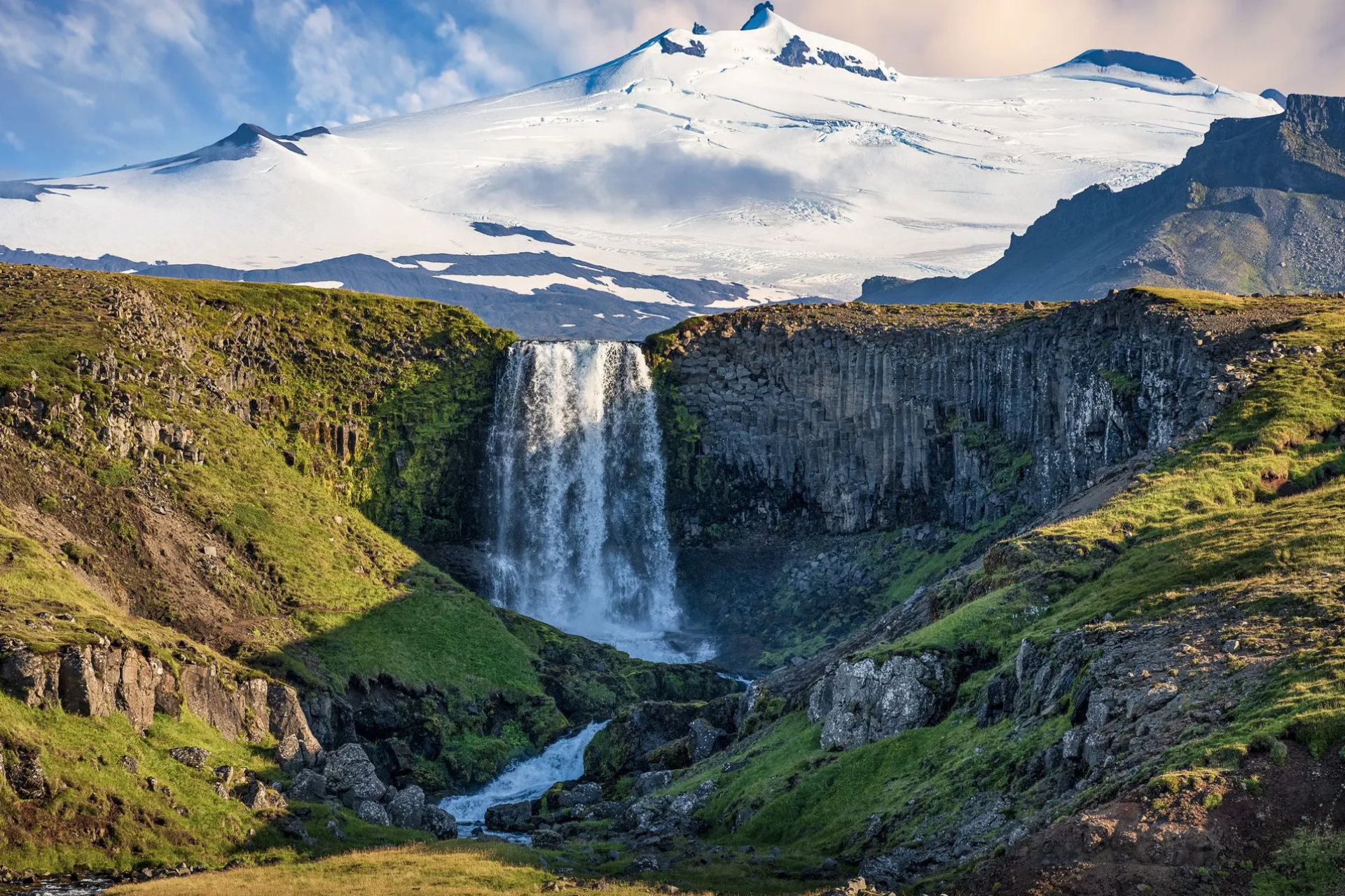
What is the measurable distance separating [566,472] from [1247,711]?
86.5 metres

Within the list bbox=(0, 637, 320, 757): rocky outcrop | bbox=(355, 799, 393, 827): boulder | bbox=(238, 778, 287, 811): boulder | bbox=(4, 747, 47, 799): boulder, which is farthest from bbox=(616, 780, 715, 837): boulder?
bbox=(4, 747, 47, 799): boulder

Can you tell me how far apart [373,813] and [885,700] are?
24.2 metres

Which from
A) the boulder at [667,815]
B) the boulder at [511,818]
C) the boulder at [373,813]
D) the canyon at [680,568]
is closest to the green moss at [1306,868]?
the canyon at [680,568]

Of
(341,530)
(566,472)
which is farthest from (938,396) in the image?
(341,530)

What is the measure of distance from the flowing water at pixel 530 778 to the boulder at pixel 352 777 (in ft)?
22.5

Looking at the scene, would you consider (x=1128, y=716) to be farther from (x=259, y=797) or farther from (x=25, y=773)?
(x=25, y=773)

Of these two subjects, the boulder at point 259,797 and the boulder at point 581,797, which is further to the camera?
the boulder at point 581,797

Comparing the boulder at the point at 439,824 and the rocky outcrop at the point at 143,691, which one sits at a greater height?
the rocky outcrop at the point at 143,691

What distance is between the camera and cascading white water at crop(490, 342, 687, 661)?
113062 mm

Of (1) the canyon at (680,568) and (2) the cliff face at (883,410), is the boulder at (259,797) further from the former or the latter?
(2) the cliff face at (883,410)

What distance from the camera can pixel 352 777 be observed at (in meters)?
61.6

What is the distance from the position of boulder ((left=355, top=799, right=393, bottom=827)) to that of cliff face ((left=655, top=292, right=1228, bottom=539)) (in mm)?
58636

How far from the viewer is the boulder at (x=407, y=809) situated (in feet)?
195

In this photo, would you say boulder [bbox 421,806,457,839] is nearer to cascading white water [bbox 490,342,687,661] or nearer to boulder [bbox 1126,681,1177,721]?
boulder [bbox 1126,681,1177,721]
